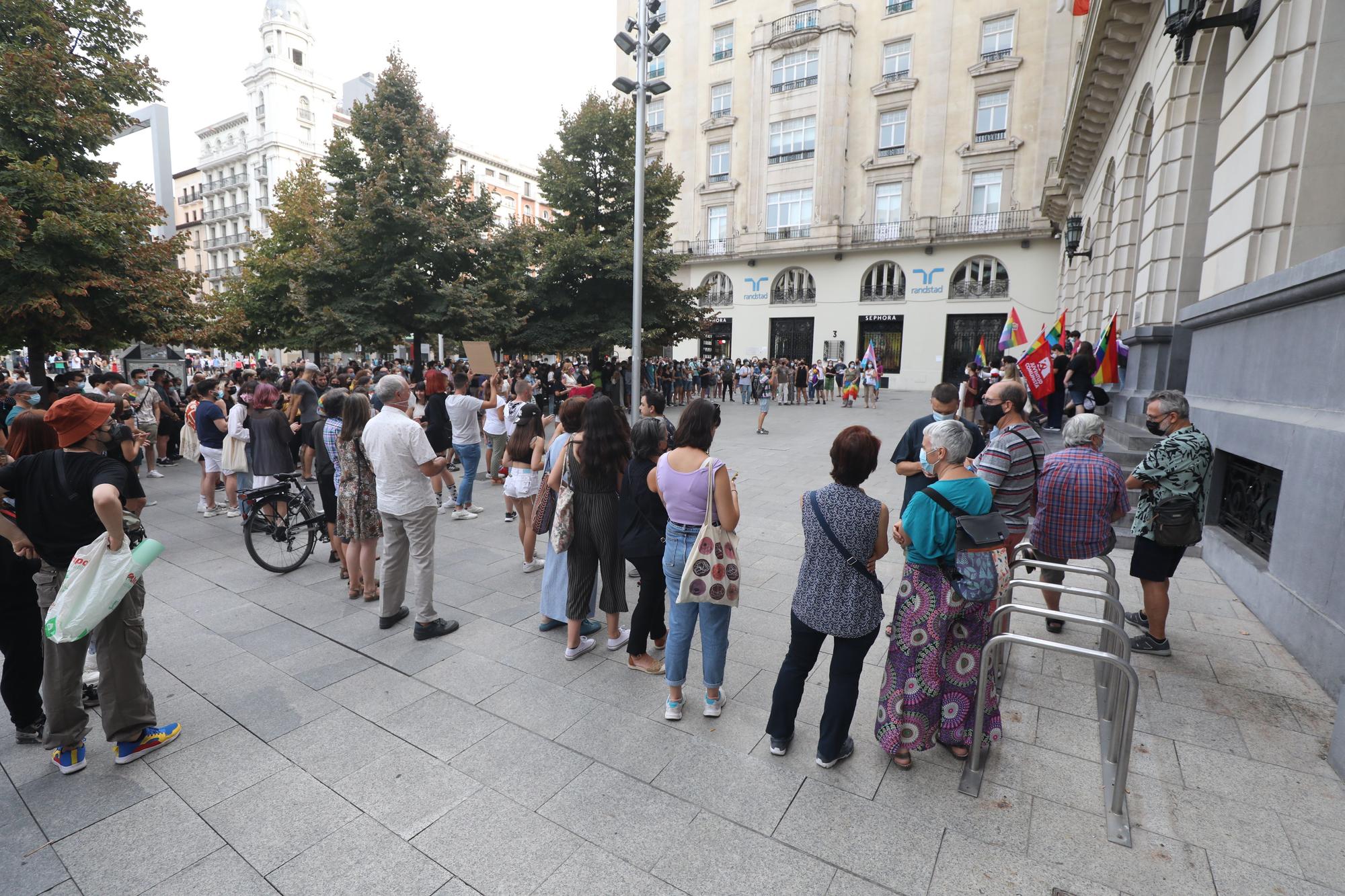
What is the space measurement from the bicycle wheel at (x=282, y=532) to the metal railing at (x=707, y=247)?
31.7 meters

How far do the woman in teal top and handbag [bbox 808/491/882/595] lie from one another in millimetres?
219

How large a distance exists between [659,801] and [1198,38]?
11147 mm

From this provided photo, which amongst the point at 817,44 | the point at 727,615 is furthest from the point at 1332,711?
the point at 817,44

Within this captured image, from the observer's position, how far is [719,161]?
117ft

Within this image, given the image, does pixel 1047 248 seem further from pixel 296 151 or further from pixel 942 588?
pixel 296 151

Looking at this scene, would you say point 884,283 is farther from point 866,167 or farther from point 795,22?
point 795,22

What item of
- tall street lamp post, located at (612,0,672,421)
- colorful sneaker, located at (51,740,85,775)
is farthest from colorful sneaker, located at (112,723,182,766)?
tall street lamp post, located at (612,0,672,421)

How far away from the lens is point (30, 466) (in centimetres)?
327

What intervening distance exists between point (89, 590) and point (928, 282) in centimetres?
3333

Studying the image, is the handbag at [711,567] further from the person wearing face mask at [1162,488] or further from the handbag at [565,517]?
the person wearing face mask at [1162,488]

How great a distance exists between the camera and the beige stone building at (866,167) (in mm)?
29062

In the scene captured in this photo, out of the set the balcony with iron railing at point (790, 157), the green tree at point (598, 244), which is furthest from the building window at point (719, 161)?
the green tree at point (598, 244)

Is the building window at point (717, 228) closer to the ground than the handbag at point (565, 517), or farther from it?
farther from it

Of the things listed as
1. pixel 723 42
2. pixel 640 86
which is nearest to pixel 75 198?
pixel 640 86
